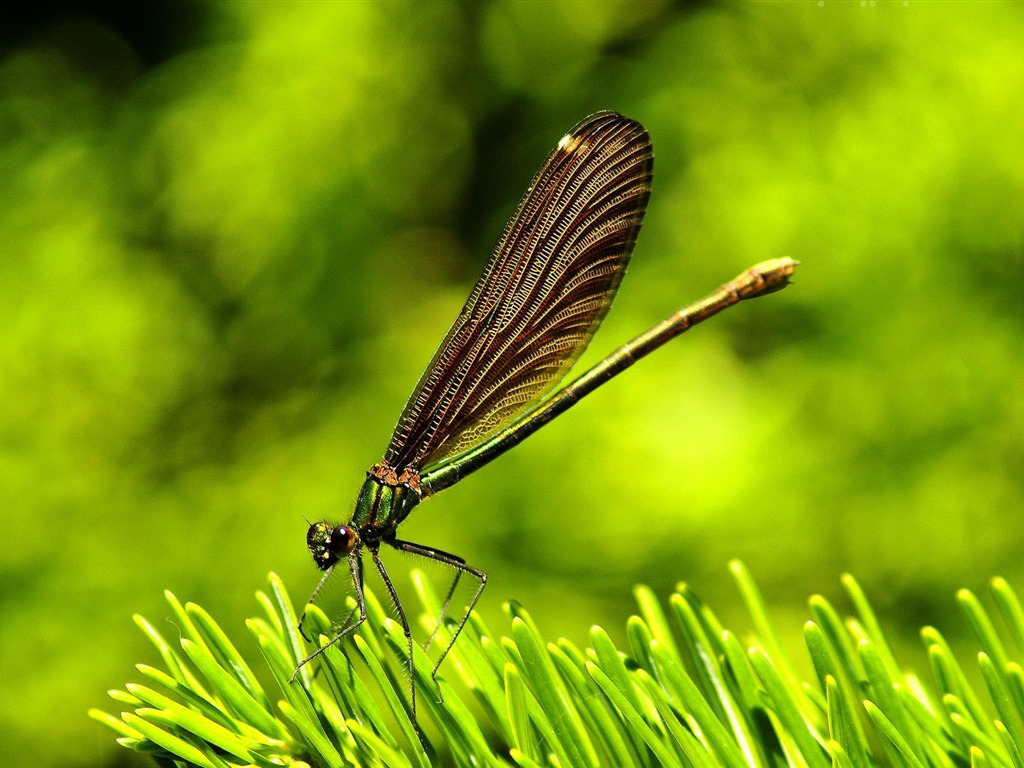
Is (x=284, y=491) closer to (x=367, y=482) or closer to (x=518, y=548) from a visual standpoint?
(x=518, y=548)

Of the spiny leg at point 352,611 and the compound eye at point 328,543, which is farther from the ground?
the compound eye at point 328,543

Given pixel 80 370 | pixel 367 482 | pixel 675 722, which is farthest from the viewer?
pixel 80 370

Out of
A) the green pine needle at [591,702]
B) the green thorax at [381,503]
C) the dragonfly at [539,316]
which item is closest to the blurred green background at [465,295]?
the dragonfly at [539,316]

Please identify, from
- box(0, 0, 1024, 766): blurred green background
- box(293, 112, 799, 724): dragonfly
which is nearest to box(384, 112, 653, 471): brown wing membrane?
box(293, 112, 799, 724): dragonfly

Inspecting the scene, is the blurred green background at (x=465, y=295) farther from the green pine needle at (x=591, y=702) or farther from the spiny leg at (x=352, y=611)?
the green pine needle at (x=591, y=702)

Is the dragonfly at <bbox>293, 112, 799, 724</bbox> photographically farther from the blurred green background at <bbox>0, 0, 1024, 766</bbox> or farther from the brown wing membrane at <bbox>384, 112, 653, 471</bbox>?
the blurred green background at <bbox>0, 0, 1024, 766</bbox>

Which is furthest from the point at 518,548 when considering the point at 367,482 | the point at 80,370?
the point at 80,370
